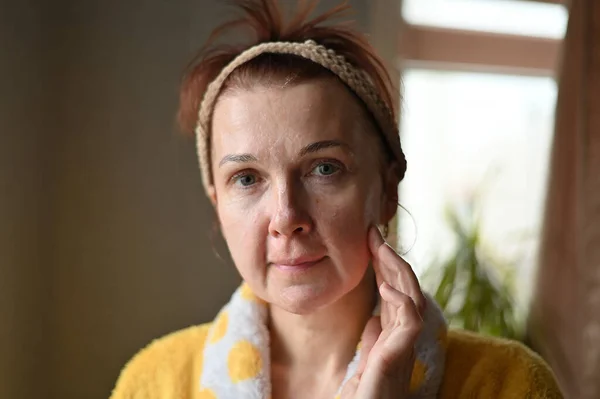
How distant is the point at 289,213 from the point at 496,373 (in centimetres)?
42

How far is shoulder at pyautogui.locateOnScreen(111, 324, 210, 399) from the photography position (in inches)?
39.8

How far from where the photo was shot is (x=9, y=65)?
→ 50.4 inches

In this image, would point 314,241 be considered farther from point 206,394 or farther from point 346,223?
point 206,394

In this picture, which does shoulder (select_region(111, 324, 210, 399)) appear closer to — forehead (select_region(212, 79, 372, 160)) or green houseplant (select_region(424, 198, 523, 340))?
forehead (select_region(212, 79, 372, 160))

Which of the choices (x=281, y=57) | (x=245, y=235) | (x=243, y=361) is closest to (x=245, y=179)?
(x=245, y=235)

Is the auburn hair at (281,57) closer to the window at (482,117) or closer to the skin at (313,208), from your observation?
the skin at (313,208)

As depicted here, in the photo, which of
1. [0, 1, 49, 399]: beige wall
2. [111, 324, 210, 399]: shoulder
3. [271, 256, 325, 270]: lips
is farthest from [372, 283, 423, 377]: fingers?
[0, 1, 49, 399]: beige wall

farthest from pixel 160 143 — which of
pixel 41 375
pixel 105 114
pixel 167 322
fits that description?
pixel 41 375

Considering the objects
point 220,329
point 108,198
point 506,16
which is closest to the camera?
point 220,329

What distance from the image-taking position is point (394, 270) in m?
0.87

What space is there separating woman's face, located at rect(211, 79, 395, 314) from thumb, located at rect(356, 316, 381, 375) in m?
0.09

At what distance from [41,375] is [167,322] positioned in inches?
12.7

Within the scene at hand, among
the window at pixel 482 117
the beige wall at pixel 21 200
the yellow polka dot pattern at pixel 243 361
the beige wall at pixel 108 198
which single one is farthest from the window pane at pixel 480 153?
the beige wall at pixel 21 200

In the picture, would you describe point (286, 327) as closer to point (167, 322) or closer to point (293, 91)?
point (293, 91)
